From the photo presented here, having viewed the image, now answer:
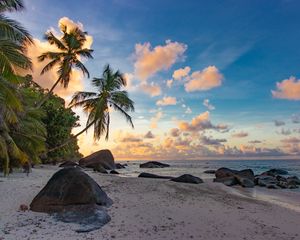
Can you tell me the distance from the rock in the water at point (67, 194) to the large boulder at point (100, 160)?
109ft

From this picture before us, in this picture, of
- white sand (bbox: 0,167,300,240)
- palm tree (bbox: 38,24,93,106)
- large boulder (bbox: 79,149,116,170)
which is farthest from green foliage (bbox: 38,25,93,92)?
large boulder (bbox: 79,149,116,170)

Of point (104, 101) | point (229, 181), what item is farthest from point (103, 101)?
point (229, 181)

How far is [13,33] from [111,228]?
25.9ft

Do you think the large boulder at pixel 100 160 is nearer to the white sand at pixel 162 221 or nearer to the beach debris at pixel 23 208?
the white sand at pixel 162 221

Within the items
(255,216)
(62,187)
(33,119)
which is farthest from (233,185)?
(62,187)

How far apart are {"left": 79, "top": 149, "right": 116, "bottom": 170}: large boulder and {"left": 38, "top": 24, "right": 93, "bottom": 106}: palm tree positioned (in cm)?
2076

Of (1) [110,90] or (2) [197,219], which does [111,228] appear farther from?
(1) [110,90]

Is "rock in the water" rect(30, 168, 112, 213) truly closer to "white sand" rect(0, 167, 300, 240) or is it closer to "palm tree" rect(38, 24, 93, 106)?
"white sand" rect(0, 167, 300, 240)

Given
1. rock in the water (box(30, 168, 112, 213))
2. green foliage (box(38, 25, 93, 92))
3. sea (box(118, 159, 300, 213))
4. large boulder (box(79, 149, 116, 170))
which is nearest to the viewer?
rock in the water (box(30, 168, 112, 213))

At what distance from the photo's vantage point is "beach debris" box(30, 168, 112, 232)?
33.2ft

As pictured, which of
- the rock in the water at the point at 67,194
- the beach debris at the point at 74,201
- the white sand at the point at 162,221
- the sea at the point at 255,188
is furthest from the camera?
the sea at the point at 255,188

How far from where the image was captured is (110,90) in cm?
2930

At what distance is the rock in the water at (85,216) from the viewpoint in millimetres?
9625

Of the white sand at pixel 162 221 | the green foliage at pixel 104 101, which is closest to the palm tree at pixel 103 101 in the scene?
the green foliage at pixel 104 101
